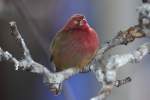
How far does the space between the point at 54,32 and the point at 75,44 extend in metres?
0.07

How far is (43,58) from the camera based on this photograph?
0.66 meters

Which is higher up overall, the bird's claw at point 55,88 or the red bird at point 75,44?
the red bird at point 75,44

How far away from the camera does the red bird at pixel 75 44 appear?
0.62 metres

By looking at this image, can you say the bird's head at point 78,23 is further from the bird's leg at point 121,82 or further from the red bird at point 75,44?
the bird's leg at point 121,82

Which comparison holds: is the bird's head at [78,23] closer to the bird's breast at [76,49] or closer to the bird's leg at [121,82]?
the bird's breast at [76,49]

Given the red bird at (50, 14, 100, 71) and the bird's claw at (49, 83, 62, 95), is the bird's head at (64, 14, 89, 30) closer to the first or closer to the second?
the red bird at (50, 14, 100, 71)

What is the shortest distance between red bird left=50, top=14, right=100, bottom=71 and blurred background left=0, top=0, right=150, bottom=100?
0.12ft

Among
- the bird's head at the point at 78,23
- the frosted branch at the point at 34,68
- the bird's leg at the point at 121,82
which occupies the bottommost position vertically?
the bird's leg at the point at 121,82

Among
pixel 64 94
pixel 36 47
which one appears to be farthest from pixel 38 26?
pixel 64 94

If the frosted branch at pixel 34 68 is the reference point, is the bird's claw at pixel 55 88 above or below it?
below

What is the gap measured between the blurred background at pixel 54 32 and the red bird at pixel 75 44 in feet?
A: 0.12

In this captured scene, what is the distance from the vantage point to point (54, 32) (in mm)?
667

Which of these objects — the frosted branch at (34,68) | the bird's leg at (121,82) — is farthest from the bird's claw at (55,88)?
the bird's leg at (121,82)

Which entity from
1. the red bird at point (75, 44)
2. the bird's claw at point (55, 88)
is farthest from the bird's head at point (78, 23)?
the bird's claw at point (55, 88)
